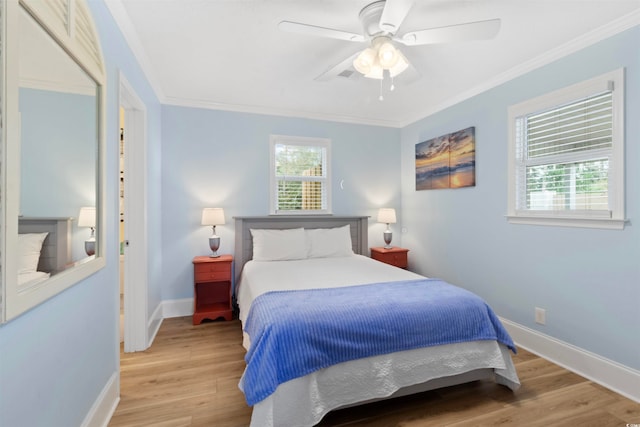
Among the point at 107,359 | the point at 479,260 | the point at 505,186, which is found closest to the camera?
the point at 107,359

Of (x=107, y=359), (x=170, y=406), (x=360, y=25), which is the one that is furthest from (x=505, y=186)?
(x=107, y=359)

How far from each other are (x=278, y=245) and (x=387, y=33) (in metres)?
2.35

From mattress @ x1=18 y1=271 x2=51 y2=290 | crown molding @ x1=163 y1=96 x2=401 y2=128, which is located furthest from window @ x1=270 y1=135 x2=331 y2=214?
mattress @ x1=18 y1=271 x2=51 y2=290

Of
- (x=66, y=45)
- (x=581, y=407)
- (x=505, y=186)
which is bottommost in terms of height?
(x=581, y=407)

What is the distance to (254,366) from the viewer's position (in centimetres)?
161

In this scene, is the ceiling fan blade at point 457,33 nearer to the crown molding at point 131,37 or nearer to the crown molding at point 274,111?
the crown molding at point 131,37

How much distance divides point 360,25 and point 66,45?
171cm

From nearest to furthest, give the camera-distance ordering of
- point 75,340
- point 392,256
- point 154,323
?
point 75,340 < point 154,323 < point 392,256

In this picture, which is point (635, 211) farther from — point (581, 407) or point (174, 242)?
point (174, 242)

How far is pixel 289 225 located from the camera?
3842mm

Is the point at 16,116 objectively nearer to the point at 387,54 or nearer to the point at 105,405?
the point at 105,405

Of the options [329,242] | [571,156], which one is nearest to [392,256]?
[329,242]

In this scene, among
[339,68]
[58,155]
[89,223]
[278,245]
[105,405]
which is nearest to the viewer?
[58,155]

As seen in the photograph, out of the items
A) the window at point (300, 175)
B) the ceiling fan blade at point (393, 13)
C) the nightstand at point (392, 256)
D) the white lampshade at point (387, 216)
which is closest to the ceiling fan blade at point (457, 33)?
the ceiling fan blade at point (393, 13)
